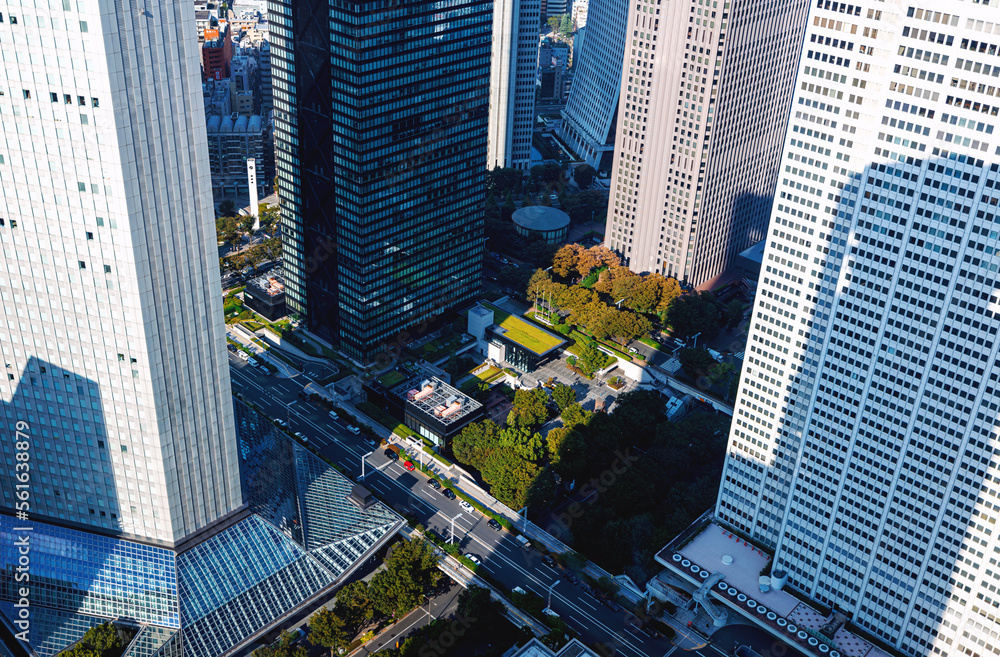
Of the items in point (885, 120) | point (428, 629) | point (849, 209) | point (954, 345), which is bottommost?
point (428, 629)

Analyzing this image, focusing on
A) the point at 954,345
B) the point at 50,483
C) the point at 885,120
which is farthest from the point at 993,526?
the point at 50,483

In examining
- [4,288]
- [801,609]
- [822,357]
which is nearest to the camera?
[4,288]

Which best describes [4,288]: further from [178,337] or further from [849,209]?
[849,209]

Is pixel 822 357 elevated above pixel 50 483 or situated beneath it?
elevated above

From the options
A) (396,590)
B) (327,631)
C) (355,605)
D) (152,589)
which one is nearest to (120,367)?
(152,589)

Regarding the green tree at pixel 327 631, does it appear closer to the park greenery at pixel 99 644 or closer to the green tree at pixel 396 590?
the green tree at pixel 396 590

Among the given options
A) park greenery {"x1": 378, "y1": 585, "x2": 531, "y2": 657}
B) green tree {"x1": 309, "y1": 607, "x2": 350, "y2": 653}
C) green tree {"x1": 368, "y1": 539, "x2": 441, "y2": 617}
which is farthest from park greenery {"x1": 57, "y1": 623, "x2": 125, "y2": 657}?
park greenery {"x1": 378, "y1": 585, "x2": 531, "y2": 657}

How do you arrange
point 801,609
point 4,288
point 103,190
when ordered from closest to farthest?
1. point 103,190
2. point 4,288
3. point 801,609
